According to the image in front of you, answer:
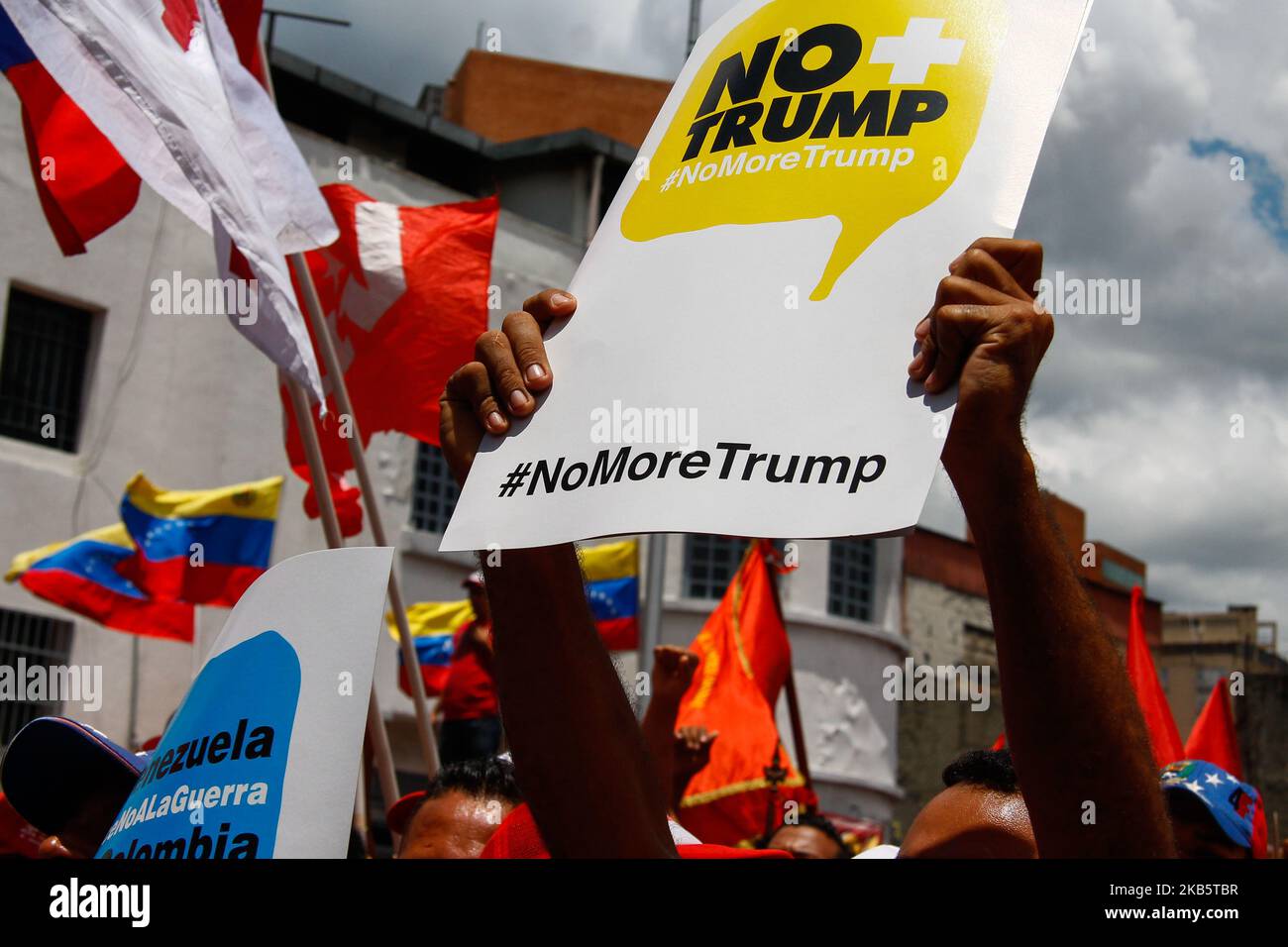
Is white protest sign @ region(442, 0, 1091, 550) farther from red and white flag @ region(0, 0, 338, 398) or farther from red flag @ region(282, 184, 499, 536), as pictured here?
red flag @ region(282, 184, 499, 536)

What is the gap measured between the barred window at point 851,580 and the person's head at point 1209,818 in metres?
17.1

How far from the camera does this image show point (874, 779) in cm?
2005

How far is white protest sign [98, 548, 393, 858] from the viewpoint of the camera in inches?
69.8

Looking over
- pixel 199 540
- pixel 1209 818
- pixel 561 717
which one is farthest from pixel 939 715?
pixel 561 717

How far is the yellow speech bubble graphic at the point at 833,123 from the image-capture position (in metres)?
1.85

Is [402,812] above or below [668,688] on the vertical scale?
below

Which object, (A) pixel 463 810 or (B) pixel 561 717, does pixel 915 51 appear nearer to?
(B) pixel 561 717

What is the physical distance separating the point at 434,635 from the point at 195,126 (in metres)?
8.39

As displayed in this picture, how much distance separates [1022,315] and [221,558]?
31.3ft

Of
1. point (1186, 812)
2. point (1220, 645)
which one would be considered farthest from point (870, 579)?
point (1186, 812)

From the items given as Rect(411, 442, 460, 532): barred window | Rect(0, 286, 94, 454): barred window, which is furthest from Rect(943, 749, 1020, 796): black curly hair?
Rect(411, 442, 460, 532): barred window

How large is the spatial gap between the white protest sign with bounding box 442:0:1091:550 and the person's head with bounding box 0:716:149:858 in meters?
1.63

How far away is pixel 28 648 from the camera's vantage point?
13.1 meters
